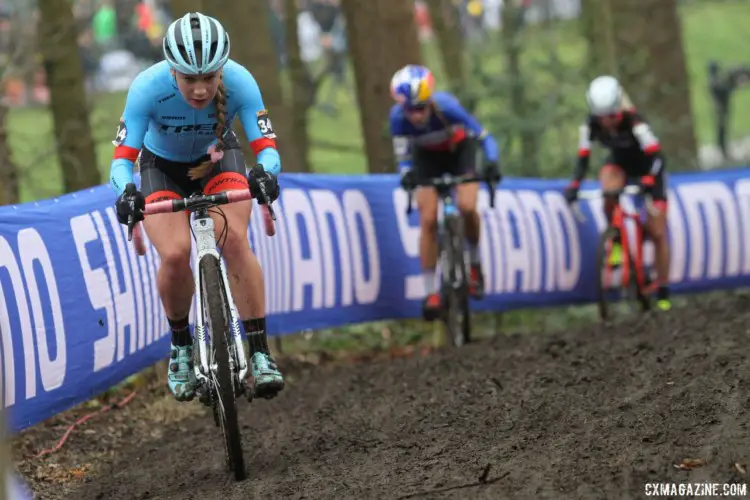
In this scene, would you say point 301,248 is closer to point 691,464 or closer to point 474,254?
point 474,254

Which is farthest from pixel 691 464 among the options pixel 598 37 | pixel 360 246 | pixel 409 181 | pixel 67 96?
pixel 598 37

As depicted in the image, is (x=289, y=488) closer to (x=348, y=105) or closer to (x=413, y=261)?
(x=413, y=261)

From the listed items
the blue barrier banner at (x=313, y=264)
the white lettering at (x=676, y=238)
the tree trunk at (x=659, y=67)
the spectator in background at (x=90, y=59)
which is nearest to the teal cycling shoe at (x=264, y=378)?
the blue barrier banner at (x=313, y=264)

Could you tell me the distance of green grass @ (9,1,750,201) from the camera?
1472 cm

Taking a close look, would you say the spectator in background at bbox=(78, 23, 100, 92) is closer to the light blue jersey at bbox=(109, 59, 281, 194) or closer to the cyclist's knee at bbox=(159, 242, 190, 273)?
the light blue jersey at bbox=(109, 59, 281, 194)

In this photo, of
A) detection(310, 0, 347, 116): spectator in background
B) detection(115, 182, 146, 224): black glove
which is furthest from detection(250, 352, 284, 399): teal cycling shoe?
detection(310, 0, 347, 116): spectator in background

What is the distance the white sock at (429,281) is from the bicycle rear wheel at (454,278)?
0.79ft

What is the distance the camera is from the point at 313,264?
1119 centimetres

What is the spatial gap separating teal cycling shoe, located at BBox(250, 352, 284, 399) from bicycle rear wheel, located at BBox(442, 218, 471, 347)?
4.50 m

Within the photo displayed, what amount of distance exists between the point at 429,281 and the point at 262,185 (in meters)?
5.03

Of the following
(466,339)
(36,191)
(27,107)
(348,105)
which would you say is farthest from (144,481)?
(27,107)

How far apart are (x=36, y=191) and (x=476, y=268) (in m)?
5.63

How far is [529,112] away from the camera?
14.9 metres

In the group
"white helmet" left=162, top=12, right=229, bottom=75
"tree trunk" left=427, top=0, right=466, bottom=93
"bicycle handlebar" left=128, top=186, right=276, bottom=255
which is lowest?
"bicycle handlebar" left=128, top=186, right=276, bottom=255
